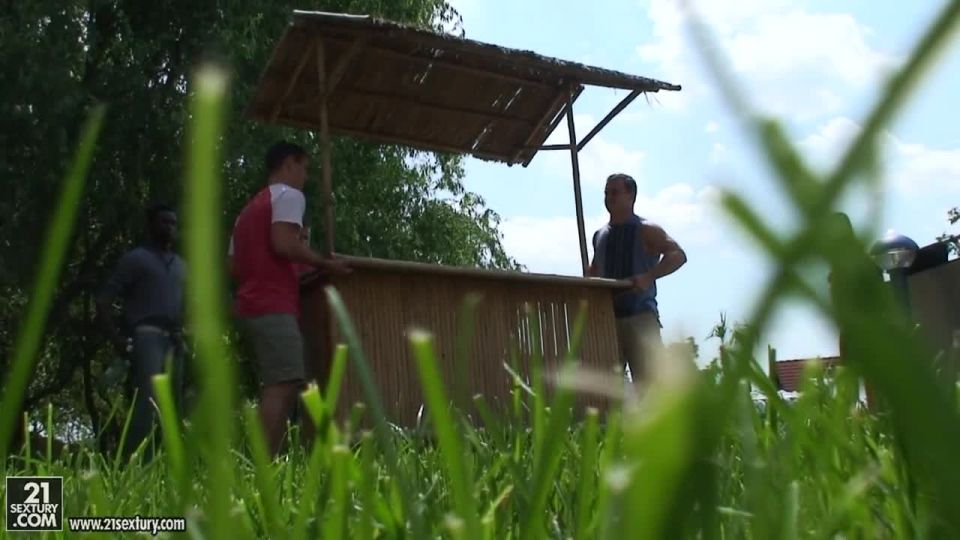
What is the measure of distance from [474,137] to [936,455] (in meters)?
8.13

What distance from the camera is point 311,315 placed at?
5656mm

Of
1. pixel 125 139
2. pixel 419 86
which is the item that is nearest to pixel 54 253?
pixel 419 86

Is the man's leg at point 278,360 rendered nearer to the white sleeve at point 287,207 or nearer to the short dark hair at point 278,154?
the white sleeve at point 287,207

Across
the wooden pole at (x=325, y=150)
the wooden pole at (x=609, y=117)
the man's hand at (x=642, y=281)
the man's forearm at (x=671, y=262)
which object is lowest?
the man's hand at (x=642, y=281)

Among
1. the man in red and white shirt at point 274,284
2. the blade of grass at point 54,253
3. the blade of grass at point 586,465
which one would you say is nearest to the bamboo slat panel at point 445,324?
the man in red and white shirt at point 274,284

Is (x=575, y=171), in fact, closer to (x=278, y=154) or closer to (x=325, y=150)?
(x=325, y=150)

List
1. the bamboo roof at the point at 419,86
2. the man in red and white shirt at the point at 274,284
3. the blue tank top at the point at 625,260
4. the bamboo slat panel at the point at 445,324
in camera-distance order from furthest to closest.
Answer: the bamboo roof at the point at 419,86 → the blue tank top at the point at 625,260 → the bamboo slat panel at the point at 445,324 → the man in red and white shirt at the point at 274,284

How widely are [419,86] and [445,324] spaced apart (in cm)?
227

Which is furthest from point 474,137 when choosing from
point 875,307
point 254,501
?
point 875,307

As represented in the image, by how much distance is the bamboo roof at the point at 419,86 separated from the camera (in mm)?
6505

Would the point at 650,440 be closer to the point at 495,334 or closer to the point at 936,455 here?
the point at 936,455

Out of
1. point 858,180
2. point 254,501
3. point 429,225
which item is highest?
point 429,225

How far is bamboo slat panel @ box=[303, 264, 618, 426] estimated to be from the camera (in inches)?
213
